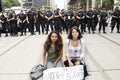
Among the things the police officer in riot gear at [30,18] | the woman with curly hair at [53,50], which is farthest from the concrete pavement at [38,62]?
the police officer in riot gear at [30,18]

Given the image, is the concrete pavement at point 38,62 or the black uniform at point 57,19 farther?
the black uniform at point 57,19

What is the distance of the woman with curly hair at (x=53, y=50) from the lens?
7367 millimetres

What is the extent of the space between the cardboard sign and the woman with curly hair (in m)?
0.56

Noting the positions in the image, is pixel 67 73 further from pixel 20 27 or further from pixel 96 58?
pixel 20 27

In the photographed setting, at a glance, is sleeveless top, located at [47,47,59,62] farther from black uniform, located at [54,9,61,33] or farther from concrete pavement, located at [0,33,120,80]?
black uniform, located at [54,9,61,33]

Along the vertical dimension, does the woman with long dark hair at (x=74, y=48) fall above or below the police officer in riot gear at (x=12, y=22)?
above

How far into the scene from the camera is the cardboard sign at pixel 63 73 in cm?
687

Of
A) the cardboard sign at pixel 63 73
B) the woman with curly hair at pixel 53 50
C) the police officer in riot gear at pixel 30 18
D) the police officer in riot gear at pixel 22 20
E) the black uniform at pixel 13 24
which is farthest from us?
the police officer in riot gear at pixel 30 18

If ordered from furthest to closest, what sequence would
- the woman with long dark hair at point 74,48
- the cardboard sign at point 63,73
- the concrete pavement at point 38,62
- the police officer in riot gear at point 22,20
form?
the police officer in riot gear at point 22,20 → the concrete pavement at point 38,62 → the woman with long dark hair at point 74,48 → the cardboard sign at point 63,73

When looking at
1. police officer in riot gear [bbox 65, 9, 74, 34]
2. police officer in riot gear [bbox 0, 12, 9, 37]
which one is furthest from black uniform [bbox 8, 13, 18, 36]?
police officer in riot gear [bbox 65, 9, 74, 34]

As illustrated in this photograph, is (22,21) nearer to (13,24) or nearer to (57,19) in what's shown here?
(13,24)

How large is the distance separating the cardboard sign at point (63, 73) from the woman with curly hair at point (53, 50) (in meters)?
0.56

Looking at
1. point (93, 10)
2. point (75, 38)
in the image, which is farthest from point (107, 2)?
point (75, 38)

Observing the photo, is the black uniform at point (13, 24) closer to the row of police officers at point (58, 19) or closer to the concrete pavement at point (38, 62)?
the row of police officers at point (58, 19)
